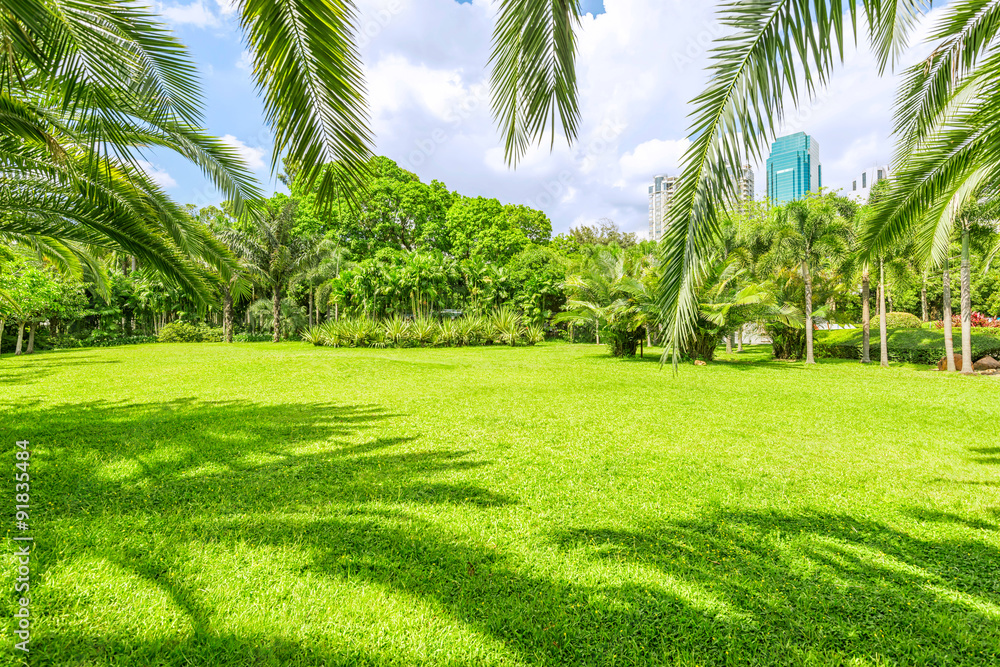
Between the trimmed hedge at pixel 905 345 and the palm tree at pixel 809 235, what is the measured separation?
12.8 feet

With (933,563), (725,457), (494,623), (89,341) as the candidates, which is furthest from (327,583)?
(89,341)

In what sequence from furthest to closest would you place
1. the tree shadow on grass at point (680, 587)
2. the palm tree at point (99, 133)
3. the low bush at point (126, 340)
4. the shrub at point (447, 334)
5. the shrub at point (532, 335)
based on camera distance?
the low bush at point (126, 340), the shrub at point (532, 335), the shrub at point (447, 334), the palm tree at point (99, 133), the tree shadow on grass at point (680, 587)

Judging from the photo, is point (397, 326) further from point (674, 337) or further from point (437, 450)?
point (674, 337)

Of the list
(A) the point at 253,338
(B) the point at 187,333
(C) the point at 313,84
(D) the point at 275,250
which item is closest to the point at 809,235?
(C) the point at 313,84

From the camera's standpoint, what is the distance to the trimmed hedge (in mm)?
14969

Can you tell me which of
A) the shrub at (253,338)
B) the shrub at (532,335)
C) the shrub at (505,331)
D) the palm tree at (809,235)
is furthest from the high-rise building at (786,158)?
the shrub at (253,338)

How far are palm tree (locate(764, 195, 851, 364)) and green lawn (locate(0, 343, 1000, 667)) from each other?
10351mm

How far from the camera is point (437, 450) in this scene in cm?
Result: 500

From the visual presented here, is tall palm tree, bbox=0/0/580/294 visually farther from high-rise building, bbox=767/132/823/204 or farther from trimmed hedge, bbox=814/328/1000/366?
trimmed hedge, bbox=814/328/1000/366

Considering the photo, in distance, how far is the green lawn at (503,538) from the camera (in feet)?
6.84

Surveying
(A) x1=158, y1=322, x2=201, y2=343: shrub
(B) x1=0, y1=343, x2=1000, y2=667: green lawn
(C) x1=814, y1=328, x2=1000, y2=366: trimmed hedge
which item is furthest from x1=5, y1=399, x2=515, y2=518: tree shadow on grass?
(A) x1=158, y1=322, x2=201, y2=343: shrub

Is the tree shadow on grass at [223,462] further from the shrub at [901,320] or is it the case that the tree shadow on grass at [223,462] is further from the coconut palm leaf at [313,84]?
the shrub at [901,320]

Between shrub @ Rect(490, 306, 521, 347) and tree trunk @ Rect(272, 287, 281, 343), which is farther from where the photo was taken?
tree trunk @ Rect(272, 287, 281, 343)

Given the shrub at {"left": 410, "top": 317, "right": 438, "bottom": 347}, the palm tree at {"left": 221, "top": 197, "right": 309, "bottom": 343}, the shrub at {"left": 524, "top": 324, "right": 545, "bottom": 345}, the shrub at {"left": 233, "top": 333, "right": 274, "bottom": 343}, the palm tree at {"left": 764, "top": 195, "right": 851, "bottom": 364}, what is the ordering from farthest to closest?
the shrub at {"left": 233, "top": 333, "right": 274, "bottom": 343} → the palm tree at {"left": 221, "top": 197, "right": 309, "bottom": 343} → the shrub at {"left": 524, "top": 324, "right": 545, "bottom": 345} → the shrub at {"left": 410, "top": 317, "right": 438, "bottom": 347} → the palm tree at {"left": 764, "top": 195, "right": 851, "bottom": 364}
